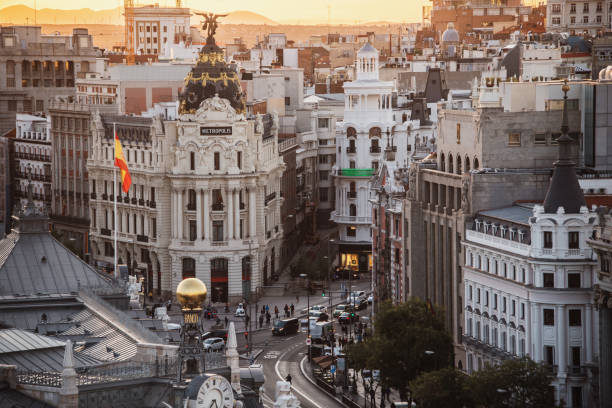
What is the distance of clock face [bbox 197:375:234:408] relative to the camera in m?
80.9

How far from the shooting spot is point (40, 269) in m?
122

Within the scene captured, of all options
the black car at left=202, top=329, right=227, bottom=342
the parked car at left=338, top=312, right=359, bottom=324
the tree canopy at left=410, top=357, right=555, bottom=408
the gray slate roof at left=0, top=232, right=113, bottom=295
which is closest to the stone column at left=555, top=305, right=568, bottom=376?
the tree canopy at left=410, top=357, right=555, bottom=408

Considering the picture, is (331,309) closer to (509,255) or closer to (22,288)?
(509,255)

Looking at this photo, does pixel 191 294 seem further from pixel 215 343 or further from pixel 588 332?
pixel 215 343

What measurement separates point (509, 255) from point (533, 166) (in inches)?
716

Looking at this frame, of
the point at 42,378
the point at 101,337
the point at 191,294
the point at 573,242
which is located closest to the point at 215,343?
the point at 573,242

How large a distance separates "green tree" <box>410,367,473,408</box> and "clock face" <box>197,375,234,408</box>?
47083 millimetres

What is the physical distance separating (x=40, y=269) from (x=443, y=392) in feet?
89.8

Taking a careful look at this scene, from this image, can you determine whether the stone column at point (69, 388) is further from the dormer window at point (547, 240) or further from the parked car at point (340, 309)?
the parked car at point (340, 309)

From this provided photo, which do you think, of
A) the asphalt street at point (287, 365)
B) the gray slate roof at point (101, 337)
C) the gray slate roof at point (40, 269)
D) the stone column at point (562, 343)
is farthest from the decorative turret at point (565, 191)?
the gray slate roof at point (101, 337)

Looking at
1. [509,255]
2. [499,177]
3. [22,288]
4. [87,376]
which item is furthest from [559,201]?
[87,376]

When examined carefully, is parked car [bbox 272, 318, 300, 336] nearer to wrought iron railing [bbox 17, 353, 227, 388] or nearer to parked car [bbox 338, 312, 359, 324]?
parked car [bbox 338, 312, 359, 324]

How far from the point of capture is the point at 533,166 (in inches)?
6220

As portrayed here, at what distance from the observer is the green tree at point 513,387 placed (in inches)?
4916
